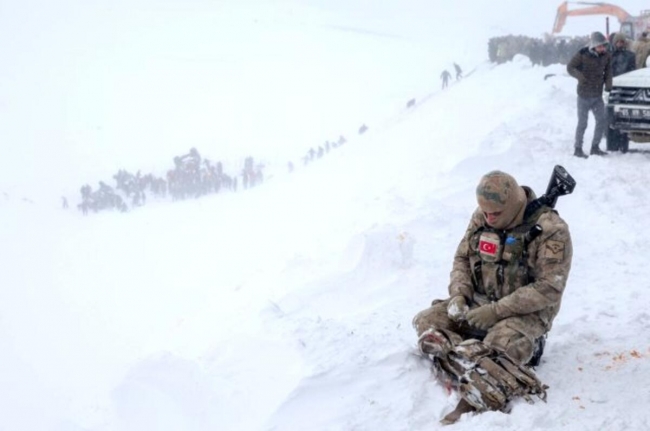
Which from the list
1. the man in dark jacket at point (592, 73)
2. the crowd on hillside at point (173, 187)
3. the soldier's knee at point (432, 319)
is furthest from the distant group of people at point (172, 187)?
the soldier's knee at point (432, 319)

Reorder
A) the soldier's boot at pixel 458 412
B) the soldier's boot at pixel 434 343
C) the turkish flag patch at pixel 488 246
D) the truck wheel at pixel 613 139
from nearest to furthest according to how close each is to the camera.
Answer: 1. the soldier's boot at pixel 458 412
2. the soldier's boot at pixel 434 343
3. the turkish flag patch at pixel 488 246
4. the truck wheel at pixel 613 139

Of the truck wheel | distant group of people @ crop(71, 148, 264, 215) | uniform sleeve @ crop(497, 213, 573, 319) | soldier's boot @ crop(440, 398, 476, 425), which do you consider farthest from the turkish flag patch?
distant group of people @ crop(71, 148, 264, 215)

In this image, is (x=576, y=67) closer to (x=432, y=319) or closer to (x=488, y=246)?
(x=488, y=246)

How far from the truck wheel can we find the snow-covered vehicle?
4cm

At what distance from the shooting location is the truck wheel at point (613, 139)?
1008cm

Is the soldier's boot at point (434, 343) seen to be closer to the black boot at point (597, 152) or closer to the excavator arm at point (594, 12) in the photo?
the black boot at point (597, 152)

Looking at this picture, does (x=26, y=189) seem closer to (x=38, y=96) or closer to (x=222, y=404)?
(x=38, y=96)

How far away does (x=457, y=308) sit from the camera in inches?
150

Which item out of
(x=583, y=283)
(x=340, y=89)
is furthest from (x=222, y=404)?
(x=340, y=89)

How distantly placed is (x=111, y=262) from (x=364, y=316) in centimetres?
1372

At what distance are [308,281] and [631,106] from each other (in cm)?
622

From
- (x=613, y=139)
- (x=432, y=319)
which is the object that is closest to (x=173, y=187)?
(x=613, y=139)

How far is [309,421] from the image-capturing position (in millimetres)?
3688

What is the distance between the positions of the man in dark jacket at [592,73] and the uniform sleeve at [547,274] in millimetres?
6646
